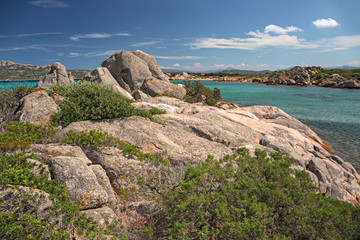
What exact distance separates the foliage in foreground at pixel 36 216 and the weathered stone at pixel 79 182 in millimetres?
240

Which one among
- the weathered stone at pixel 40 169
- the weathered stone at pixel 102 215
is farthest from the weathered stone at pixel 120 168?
the weathered stone at pixel 40 169

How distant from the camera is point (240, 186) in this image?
6488 mm

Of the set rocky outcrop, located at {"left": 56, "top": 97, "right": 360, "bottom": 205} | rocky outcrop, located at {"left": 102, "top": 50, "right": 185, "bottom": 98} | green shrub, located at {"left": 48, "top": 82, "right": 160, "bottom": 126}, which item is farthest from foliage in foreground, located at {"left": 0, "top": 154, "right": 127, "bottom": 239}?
rocky outcrop, located at {"left": 102, "top": 50, "right": 185, "bottom": 98}

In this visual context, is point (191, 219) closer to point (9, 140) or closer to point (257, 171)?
point (257, 171)

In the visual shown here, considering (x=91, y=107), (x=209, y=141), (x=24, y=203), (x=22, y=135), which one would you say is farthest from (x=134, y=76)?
(x=24, y=203)

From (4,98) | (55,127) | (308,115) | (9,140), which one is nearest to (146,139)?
(55,127)

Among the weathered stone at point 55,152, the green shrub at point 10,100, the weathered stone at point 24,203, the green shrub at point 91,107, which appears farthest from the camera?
the green shrub at point 10,100

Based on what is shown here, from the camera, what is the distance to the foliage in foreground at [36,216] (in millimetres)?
4723

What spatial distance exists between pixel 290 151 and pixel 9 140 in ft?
45.0

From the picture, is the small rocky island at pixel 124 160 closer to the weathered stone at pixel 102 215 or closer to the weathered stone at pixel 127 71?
the weathered stone at pixel 102 215

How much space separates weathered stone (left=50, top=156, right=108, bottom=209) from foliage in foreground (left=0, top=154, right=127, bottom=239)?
24cm

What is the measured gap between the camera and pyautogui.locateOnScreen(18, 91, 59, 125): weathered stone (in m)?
9.80

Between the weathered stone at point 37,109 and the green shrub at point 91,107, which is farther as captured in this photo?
the green shrub at point 91,107

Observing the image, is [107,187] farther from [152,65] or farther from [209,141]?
[152,65]
